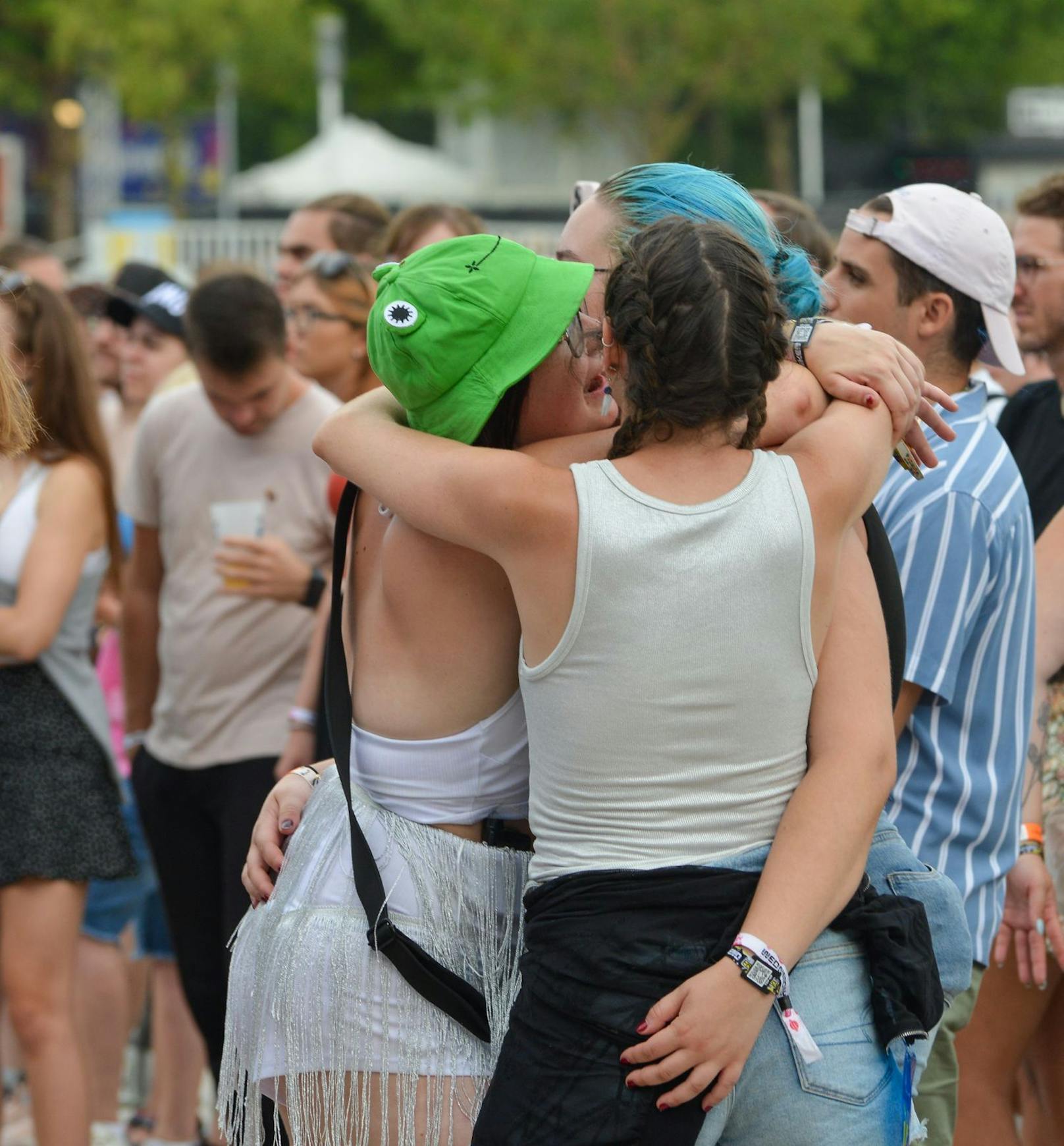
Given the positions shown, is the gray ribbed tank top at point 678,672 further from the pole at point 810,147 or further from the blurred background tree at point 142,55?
the pole at point 810,147

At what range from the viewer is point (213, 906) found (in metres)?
4.33

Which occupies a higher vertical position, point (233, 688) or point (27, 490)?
point (27, 490)

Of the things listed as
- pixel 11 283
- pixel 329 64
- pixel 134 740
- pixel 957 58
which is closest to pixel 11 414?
pixel 11 283

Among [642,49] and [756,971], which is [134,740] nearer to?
[756,971]

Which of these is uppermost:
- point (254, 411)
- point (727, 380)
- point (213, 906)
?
point (727, 380)

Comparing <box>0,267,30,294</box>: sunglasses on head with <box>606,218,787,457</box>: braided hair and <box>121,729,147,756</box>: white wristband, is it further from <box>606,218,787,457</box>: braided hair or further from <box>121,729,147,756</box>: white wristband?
<box>606,218,787,457</box>: braided hair

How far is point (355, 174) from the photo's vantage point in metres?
26.3

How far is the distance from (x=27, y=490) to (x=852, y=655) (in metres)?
2.64

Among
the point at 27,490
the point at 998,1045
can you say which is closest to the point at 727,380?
the point at 998,1045

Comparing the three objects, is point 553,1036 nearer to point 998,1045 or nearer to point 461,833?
point 461,833

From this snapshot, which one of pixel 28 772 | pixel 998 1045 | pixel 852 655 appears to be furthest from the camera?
pixel 28 772

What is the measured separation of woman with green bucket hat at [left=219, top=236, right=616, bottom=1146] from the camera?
6.59 feet

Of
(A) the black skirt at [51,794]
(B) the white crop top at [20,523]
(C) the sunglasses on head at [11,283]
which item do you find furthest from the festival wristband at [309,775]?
(C) the sunglasses on head at [11,283]

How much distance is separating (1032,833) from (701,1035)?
5.00ft
